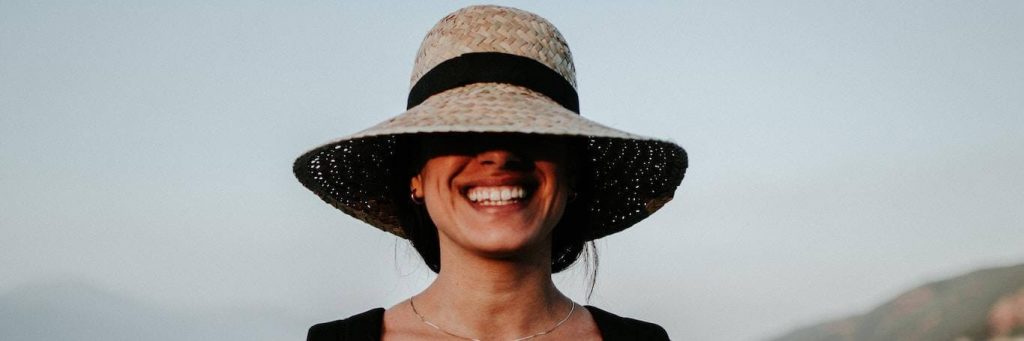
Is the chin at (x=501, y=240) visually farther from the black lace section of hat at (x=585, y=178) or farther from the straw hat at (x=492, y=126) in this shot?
the black lace section of hat at (x=585, y=178)

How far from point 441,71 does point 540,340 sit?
77 cm

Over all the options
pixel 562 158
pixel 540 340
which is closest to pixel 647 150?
pixel 562 158

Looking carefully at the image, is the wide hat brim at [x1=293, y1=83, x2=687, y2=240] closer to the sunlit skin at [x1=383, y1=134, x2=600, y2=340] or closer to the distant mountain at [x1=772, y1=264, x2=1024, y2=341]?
the sunlit skin at [x1=383, y1=134, x2=600, y2=340]

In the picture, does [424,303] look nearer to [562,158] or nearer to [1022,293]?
[562,158]

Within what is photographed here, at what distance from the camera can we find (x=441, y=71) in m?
2.66

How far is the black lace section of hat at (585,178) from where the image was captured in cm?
294

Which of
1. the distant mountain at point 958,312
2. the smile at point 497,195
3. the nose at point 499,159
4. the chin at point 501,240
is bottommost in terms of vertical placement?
the distant mountain at point 958,312

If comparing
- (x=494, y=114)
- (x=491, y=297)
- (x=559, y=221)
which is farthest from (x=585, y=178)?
(x=494, y=114)

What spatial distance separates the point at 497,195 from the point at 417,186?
1.16ft

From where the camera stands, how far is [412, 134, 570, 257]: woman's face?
99.1 inches

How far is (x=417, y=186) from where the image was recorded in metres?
2.78

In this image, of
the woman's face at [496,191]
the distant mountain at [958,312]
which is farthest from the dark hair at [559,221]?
the distant mountain at [958,312]

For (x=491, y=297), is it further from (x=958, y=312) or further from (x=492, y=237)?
(x=958, y=312)

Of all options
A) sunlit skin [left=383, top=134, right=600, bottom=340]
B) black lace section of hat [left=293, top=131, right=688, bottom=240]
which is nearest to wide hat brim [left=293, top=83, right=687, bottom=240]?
black lace section of hat [left=293, top=131, right=688, bottom=240]
